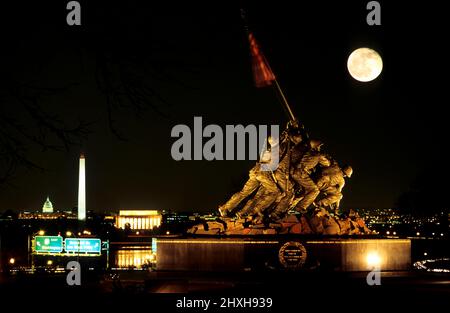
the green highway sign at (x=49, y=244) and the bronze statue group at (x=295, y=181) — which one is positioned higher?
the bronze statue group at (x=295, y=181)

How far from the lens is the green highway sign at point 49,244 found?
3181 cm

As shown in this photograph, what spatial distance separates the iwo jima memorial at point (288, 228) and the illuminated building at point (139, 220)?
53.7 metres

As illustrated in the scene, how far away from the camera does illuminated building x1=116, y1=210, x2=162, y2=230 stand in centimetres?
7725

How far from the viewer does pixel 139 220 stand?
3068 inches

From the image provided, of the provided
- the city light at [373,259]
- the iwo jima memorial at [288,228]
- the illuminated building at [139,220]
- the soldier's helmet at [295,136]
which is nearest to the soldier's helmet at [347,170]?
the iwo jima memorial at [288,228]

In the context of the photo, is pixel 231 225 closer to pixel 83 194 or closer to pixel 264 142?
pixel 264 142

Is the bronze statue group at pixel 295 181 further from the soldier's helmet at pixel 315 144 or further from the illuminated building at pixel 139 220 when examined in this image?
the illuminated building at pixel 139 220

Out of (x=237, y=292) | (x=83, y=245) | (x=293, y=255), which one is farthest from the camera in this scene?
(x=83, y=245)

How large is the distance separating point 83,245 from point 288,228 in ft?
45.3

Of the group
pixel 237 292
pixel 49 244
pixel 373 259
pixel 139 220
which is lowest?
pixel 139 220

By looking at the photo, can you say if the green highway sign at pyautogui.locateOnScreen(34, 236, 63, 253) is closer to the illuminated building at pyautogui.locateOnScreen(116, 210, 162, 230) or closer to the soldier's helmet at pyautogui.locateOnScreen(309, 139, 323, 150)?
the soldier's helmet at pyautogui.locateOnScreen(309, 139, 323, 150)

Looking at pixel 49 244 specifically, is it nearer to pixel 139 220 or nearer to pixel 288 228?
pixel 288 228

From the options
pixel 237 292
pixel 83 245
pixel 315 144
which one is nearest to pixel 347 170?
pixel 315 144
